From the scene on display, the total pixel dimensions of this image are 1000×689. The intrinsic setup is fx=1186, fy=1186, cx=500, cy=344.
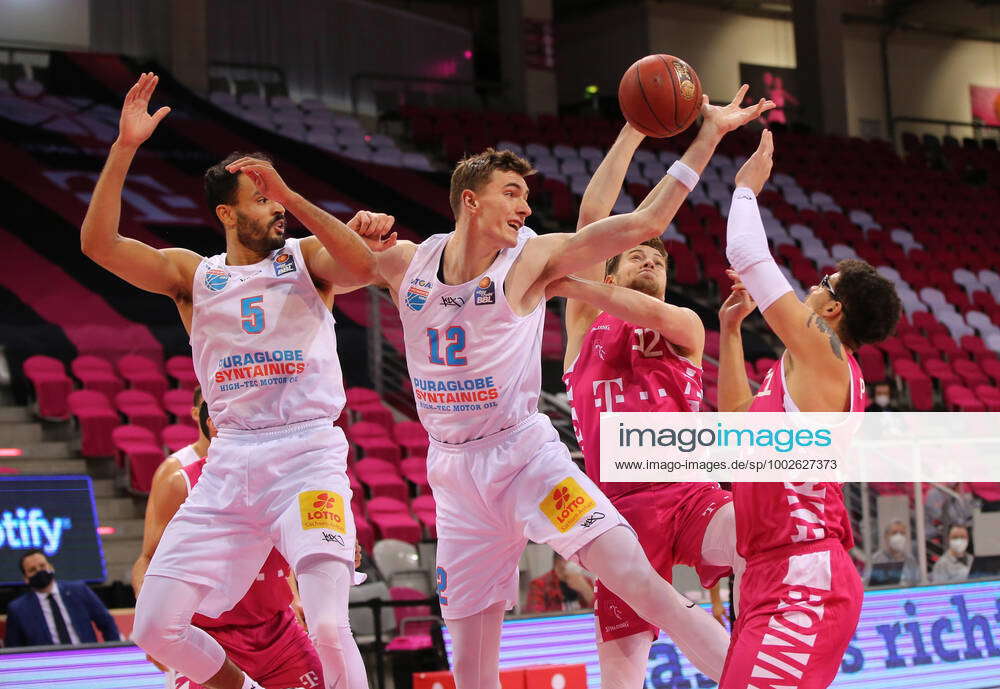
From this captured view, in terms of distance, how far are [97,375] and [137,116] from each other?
6720 mm

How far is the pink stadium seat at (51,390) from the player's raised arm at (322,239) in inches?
261

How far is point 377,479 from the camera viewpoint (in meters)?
9.82

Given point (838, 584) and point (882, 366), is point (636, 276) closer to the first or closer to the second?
point (838, 584)

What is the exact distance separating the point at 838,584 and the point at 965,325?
14095mm

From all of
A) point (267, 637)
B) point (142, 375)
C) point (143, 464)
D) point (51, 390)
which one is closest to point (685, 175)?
point (267, 637)

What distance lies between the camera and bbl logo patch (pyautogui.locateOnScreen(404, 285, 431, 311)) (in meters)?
4.35

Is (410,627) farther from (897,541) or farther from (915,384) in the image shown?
(915,384)

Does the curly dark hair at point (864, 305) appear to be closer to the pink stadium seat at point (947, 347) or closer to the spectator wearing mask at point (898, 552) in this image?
the spectator wearing mask at point (898, 552)

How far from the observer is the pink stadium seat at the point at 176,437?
9.71 m

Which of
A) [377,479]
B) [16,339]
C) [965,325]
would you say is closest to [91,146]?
[16,339]

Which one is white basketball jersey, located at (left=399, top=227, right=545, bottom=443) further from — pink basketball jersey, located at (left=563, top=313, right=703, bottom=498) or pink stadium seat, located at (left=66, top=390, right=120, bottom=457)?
pink stadium seat, located at (left=66, top=390, right=120, bottom=457)

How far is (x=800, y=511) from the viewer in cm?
381

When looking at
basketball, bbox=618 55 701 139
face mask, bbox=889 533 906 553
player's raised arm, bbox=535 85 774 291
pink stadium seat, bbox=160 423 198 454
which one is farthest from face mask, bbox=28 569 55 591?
face mask, bbox=889 533 906 553

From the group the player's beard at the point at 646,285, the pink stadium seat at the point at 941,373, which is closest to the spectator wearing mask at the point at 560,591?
the player's beard at the point at 646,285
